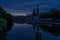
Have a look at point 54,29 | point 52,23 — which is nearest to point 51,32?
point 54,29

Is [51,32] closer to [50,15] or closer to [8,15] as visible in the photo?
[50,15]

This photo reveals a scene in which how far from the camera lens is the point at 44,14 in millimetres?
2201

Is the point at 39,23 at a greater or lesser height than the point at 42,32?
greater

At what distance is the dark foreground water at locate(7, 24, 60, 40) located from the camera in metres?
2.15

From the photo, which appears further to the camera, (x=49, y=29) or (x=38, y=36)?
(x=49, y=29)

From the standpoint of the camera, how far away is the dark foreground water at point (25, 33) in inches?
84.8

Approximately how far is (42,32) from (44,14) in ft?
0.89

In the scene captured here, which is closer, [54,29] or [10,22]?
[10,22]

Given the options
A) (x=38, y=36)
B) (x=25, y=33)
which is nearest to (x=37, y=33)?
(x=38, y=36)

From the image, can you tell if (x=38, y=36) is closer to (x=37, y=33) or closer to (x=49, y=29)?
(x=37, y=33)

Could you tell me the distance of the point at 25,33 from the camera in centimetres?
218

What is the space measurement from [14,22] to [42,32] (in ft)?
1.47

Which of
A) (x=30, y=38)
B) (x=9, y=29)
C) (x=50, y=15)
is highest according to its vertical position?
(x=50, y=15)

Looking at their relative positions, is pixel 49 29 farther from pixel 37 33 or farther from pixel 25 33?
pixel 25 33
